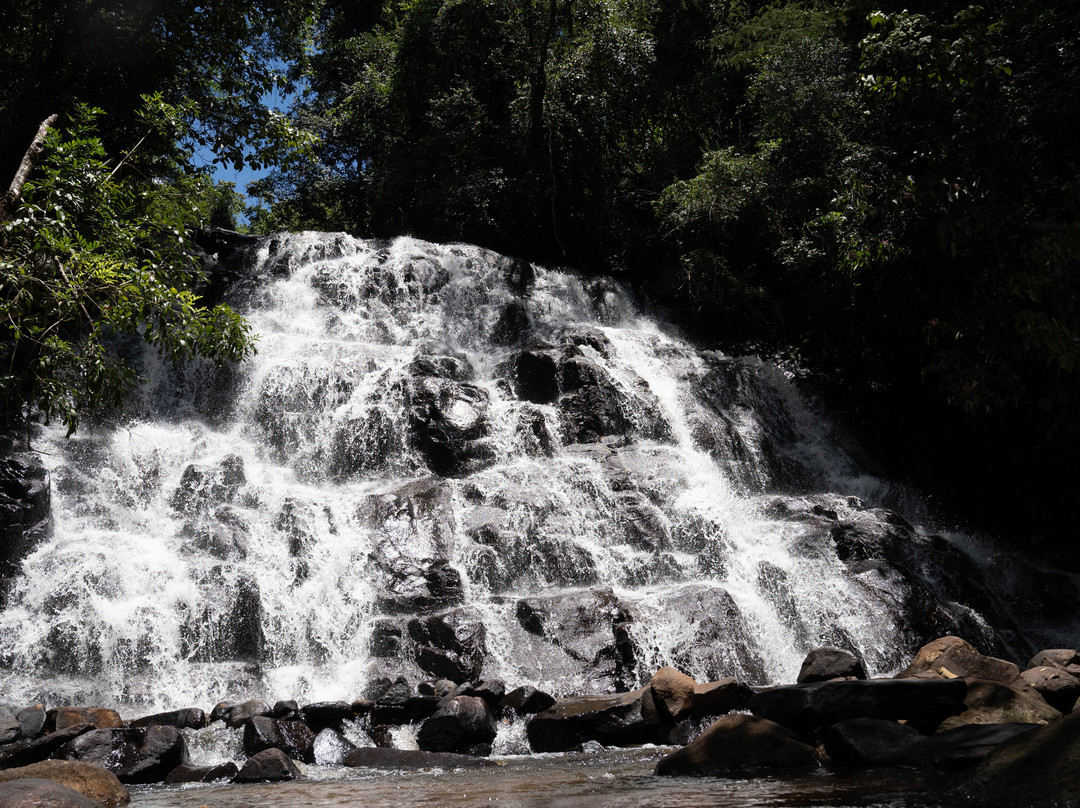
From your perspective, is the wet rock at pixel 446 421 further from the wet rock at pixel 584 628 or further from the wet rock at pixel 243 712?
the wet rock at pixel 243 712

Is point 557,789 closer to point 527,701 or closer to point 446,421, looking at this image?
point 527,701

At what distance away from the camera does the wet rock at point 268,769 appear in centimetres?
594

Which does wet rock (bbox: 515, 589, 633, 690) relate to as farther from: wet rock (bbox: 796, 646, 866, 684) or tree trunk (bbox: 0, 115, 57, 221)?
tree trunk (bbox: 0, 115, 57, 221)

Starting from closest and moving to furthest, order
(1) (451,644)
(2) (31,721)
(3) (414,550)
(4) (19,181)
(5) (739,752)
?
(5) (739,752)
(4) (19,181)
(2) (31,721)
(1) (451,644)
(3) (414,550)

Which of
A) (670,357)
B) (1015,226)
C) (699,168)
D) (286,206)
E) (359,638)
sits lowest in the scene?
(359,638)

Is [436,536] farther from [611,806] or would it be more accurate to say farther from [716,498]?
[611,806]

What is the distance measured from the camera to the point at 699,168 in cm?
1877

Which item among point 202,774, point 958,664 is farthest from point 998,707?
point 202,774

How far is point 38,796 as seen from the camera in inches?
160

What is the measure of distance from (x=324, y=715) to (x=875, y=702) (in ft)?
15.8

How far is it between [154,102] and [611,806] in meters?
9.92

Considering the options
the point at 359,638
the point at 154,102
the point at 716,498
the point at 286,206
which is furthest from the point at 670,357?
the point at 286,206

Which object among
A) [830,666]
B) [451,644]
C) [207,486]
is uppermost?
[207,486]

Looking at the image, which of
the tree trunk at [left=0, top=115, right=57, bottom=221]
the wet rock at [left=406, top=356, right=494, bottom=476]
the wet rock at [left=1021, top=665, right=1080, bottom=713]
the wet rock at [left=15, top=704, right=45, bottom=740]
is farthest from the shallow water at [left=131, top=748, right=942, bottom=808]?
the wet rock at [left=406, top=356, right=494, bottom=476]
